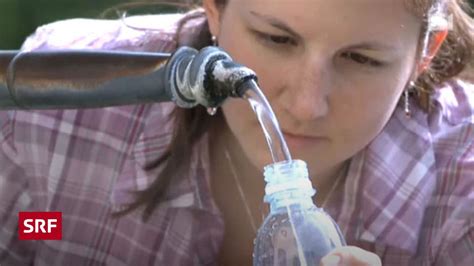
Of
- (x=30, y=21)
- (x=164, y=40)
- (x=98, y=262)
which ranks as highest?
(x=164, y=40)

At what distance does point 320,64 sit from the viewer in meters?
0.82

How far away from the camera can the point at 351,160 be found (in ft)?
3.43

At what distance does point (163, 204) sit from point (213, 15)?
0.22 meters

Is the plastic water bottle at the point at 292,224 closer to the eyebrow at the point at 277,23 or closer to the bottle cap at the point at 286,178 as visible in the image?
the bottle cap at the point at 286,178

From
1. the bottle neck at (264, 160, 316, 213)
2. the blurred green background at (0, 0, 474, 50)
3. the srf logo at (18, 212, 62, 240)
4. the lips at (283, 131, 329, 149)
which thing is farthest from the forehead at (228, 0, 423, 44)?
the blurred green background at (0, 0, 474, 50)

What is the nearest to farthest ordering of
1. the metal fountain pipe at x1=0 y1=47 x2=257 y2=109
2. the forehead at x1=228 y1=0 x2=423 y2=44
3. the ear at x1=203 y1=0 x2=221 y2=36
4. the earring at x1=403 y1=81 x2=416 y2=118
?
the metal fountain pipe at x1=0 y1=47 x2=257 y2=109 → the forehead at x1=228 y1=0 x2=423 y2=44 → the ear at x1=203 y1=0 x2=221 y2=36 → the earring at x1=403 y1=81 x2=416 y2=118

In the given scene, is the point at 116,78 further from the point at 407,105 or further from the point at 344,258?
the point at 407,105

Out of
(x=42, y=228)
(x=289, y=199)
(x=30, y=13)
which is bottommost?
(x=42, y=228)

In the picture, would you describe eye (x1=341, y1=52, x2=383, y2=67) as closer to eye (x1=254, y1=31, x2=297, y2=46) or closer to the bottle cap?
eye (x1=254, y1=31, x2=297, y2=46)

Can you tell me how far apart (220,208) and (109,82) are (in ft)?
1.58

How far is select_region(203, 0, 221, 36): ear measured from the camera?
36.8 inches

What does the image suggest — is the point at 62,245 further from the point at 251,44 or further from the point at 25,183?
the point at 251,44

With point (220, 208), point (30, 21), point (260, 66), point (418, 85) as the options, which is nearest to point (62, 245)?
point (220, 208)

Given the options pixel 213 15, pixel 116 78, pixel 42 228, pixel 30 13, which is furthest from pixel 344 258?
pixel 30 13
